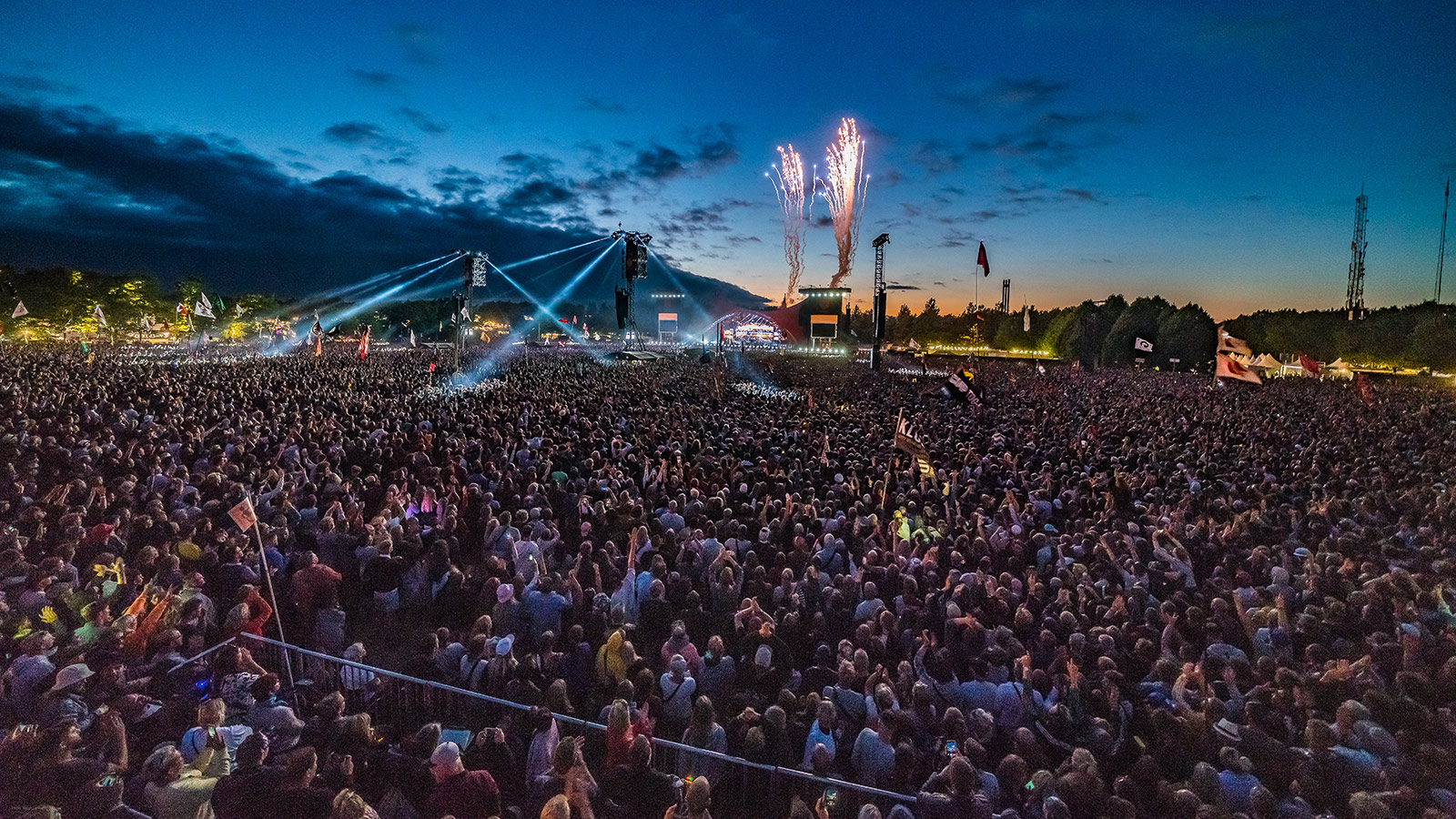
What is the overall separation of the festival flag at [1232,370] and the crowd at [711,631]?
8.18 metres

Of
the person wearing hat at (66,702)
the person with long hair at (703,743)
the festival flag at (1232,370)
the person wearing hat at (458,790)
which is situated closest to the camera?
the person wearing hat at (458,790)

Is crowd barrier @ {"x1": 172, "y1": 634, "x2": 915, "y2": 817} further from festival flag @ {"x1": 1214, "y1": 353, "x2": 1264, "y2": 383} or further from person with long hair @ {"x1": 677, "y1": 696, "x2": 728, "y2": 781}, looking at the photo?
festival flag @ {"x1": 1214, "y1": 353, "x2": 1264, "y2": 383}

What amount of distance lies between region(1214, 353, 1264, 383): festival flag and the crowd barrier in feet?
69.3

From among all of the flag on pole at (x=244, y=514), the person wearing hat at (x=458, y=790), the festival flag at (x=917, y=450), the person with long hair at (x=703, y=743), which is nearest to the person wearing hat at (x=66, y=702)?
the flag on pole at (x=244, y=514)

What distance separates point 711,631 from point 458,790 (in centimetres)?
291

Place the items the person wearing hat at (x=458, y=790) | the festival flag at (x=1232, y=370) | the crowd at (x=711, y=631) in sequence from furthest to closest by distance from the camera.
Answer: the festival flag at (x=1232, y=370)
the crowd at (x=711, y=631)
the person wearing hat at (x=458, y=790)

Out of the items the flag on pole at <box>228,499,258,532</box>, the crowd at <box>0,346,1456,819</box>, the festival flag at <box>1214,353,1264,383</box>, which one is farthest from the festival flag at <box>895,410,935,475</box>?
the festival flag at <box>1214,353,1264,383</box>

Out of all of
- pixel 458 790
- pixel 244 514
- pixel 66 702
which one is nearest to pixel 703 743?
pixel 458 790

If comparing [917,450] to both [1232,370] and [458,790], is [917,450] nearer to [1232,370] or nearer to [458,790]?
[458,790]

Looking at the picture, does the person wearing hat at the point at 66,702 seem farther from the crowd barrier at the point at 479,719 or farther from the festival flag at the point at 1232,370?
the festival flag at the point at 1232,370

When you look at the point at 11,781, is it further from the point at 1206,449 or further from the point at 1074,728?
the point at 1206,449

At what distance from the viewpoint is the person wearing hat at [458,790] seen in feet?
12.3

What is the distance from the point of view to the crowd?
4.00 metres

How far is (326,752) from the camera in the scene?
4.14 metres
